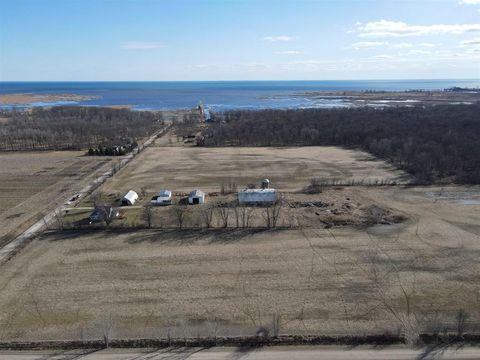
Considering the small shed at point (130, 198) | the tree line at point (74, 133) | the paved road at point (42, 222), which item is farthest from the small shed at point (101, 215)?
the tree line at point (74, 133)

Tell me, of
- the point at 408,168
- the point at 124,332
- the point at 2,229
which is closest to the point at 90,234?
the point at 2,229

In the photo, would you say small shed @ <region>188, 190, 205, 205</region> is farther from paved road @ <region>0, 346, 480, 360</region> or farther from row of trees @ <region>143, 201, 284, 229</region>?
paved road @ <region>0, 346, 480, 360</region>

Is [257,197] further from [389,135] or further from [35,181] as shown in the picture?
[389,135]

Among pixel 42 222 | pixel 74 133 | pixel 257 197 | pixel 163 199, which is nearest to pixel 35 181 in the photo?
pixel 42 222

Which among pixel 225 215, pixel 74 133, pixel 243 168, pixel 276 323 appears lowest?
pixel 276 323

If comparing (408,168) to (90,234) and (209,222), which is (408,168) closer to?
(209,222)

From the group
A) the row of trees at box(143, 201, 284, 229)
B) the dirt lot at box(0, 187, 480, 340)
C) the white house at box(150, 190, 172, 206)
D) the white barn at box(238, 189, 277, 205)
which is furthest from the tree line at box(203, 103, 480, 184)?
the white house at box(150, 190, 172, 206)
